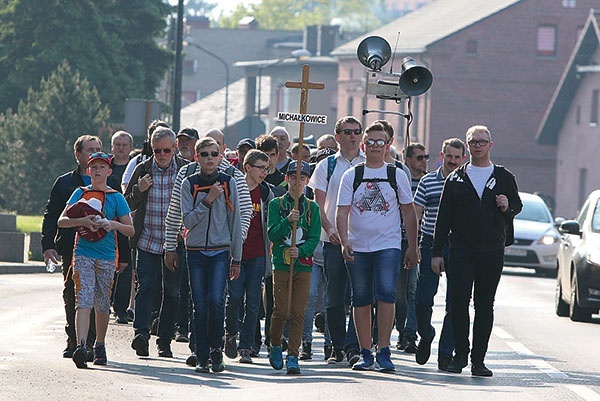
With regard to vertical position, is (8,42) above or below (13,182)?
above

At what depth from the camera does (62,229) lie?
12484mm

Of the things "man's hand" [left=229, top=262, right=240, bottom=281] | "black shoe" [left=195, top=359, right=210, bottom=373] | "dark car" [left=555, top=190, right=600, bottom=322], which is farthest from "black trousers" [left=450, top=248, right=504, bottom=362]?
"dark car" [left=555, top=190, right=600, bottom=322]

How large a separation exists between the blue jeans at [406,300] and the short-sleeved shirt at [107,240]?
318cm

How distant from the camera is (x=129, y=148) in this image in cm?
1611

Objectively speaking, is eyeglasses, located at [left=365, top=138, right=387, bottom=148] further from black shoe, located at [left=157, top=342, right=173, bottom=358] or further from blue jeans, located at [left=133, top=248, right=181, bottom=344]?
black shoe, located at [left=157, top=342, right=173, bottom=358]

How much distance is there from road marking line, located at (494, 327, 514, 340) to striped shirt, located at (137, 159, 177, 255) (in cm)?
512

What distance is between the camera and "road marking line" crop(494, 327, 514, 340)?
16688 mm

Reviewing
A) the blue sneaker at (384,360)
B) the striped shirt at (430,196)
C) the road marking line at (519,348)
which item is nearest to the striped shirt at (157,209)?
the blue sneaker at (384,360)

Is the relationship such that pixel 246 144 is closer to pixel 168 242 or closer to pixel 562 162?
pixel 168 242

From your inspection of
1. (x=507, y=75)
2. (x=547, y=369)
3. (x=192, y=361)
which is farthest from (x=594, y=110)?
(x=192, y=361)

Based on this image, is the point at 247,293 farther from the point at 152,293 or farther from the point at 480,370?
the point at 480,370

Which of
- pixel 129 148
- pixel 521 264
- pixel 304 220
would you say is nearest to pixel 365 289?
pixel 304 220

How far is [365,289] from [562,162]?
55.8 meters

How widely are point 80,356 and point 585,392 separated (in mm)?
3789
